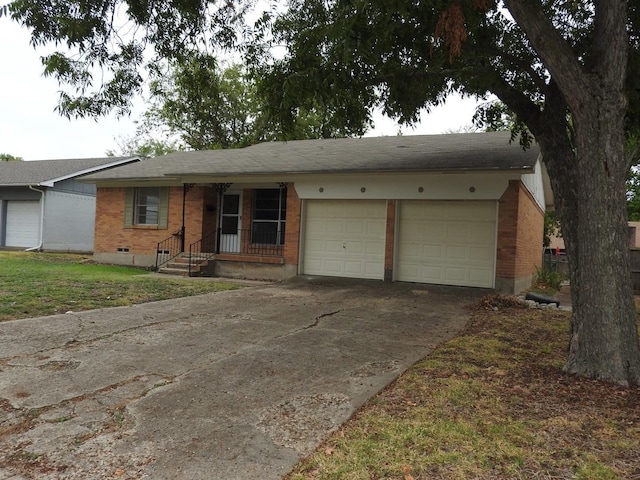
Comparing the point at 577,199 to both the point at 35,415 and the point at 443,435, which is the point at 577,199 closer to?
the point at 443,435

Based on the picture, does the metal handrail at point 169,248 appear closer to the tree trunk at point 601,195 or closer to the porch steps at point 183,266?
the porch steps at point 183,266

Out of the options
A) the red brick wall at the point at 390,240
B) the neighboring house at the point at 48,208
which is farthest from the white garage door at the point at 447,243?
the neighboring house at the point at 48,208

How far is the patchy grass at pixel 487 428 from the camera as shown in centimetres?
303

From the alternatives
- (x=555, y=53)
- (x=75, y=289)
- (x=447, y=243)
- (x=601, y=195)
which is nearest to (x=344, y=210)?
(x=447, y=243)

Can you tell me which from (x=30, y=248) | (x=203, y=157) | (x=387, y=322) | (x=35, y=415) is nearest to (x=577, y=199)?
(x=387, y=322)

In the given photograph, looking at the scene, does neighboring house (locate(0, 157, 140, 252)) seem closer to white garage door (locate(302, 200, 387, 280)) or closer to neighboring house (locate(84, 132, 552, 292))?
neighboring house (locate(84, 132, 552, 292))

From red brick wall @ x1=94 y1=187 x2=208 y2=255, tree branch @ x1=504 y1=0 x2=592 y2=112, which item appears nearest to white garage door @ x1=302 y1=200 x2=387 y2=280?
red brick wall @ x1=94 y1=187 x2=208 y2=255

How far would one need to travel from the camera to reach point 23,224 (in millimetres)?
24172

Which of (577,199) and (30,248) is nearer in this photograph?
(577,199)

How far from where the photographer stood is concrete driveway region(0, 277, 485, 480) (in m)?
3.18

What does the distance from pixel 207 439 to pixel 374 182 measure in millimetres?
10274

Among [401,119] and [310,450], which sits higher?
[401,119]

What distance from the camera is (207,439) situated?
11.2 ft

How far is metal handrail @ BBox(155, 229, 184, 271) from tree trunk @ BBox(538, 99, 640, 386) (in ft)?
44.1
